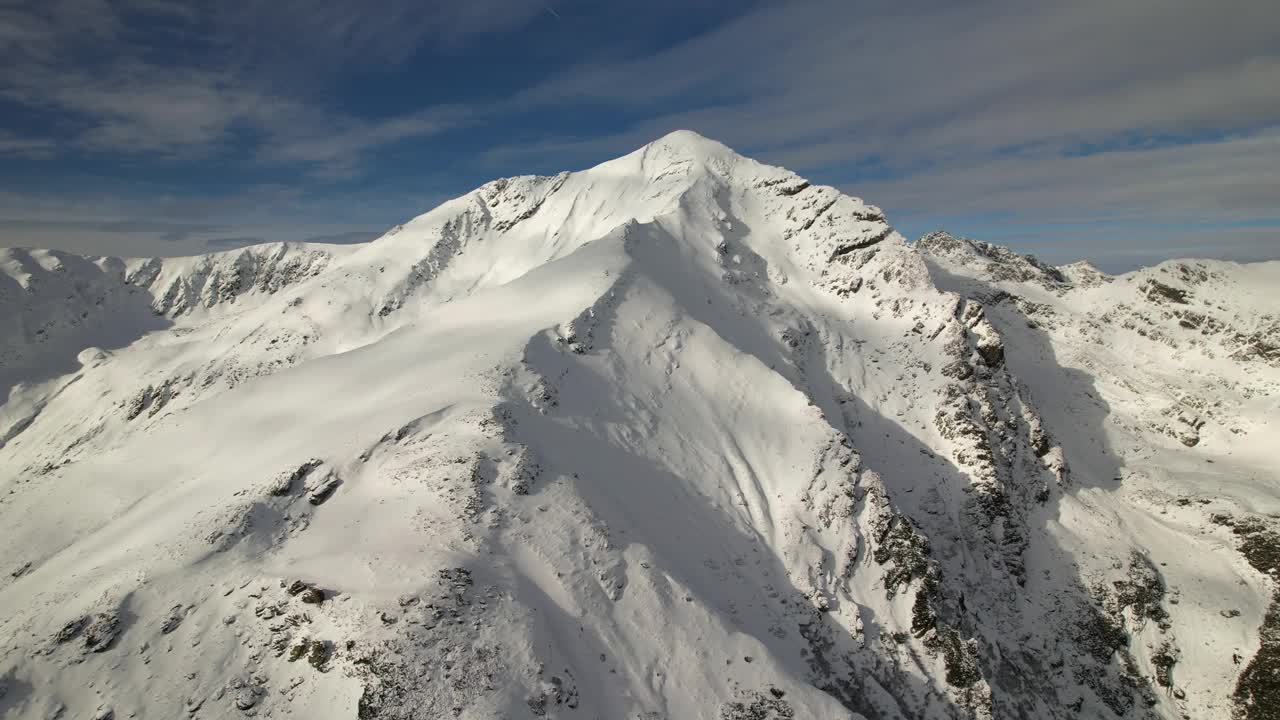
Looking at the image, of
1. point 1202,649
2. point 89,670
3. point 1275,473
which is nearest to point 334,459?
point 89,670

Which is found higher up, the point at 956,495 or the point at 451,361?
the point at 451,361

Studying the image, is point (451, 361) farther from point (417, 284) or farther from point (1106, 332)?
point (1106, 332)

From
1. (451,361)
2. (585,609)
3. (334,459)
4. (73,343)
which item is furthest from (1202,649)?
(73,343)

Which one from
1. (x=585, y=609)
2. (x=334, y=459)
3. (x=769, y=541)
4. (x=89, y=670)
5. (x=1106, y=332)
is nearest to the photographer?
(x=89, y=670)

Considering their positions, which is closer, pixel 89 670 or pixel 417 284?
pixel 89 670

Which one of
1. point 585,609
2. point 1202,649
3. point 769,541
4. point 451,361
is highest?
point 451,361

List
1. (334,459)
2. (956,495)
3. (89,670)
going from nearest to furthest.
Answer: (89,670)
(334,459)
(956,495)
